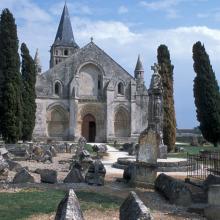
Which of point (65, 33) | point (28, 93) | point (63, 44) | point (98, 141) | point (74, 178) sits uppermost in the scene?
point (65, 33)

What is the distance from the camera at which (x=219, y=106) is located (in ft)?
129

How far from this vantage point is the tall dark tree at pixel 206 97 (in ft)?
126

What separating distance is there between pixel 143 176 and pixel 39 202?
4941mm

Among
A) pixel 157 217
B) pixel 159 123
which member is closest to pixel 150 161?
pixel 157 217

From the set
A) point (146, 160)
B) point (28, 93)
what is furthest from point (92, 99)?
point (146, 160)

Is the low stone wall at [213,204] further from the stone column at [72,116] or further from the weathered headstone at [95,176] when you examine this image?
the stone column at [72,116]

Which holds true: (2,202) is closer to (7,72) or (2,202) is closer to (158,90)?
(158,90)

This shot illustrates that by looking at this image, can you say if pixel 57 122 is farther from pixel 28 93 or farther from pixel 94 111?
pixel 28 93

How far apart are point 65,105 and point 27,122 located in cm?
1054

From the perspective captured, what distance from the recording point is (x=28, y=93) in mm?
42688

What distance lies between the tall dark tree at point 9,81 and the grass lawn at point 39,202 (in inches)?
955

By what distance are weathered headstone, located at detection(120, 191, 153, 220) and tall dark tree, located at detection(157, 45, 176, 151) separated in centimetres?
2600

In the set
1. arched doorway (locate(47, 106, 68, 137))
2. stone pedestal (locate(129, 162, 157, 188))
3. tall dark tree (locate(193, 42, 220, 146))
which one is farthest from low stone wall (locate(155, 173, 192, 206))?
arched doorway (locate(47, 106, 68, 137))

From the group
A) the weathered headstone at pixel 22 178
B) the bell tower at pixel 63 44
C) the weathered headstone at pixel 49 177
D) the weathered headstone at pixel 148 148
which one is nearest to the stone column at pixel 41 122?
the bell tower at pixel 63 44
